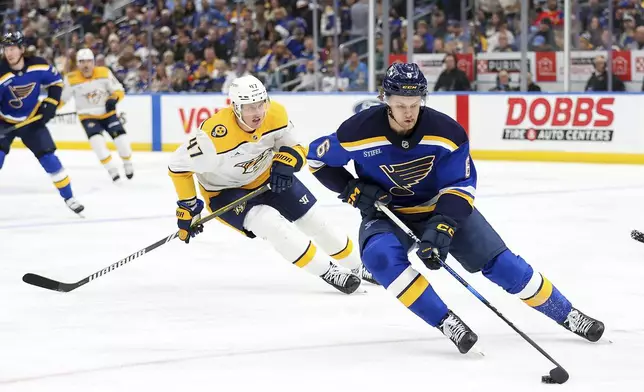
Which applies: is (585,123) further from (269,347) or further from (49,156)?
(269,347)

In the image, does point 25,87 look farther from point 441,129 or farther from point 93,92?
point 441,129

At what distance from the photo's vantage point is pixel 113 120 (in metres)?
10.1

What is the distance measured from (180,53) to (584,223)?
8.39 metres

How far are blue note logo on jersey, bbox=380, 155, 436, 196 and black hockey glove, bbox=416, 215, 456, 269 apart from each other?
21 centimetres

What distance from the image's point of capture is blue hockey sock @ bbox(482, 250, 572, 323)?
360cm

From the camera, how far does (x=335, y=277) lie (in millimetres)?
4711

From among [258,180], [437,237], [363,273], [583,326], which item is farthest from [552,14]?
[437,237]

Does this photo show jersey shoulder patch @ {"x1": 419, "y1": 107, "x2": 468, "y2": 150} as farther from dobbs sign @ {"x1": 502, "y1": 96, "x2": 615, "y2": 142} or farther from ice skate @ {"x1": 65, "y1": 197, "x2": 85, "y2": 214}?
dobbs sign @ {"x1": 502, "y1": 96, "x2": 615, "y2": 142}

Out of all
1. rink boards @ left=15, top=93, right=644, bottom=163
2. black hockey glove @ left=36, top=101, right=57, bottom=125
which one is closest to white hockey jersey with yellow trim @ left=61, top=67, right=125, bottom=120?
rink boards @ left=15, top=93, right=644, bottom=163

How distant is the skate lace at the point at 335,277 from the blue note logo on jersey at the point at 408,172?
1036 mm

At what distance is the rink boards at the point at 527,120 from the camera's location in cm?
1012

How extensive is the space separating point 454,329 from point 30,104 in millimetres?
5220

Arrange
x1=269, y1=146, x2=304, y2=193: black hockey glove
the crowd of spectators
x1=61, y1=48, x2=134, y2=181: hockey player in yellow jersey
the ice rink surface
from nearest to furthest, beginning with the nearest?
the ice rink surface
x1=269, y1=146, x2=304, y2=193: black hockey glove
x1=61, y1=48, x2=134, y2=181: hockey player in yellow jersey
the crowd of spectators

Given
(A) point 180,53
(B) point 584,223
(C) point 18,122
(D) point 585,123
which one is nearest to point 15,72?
(C) point 18,122
